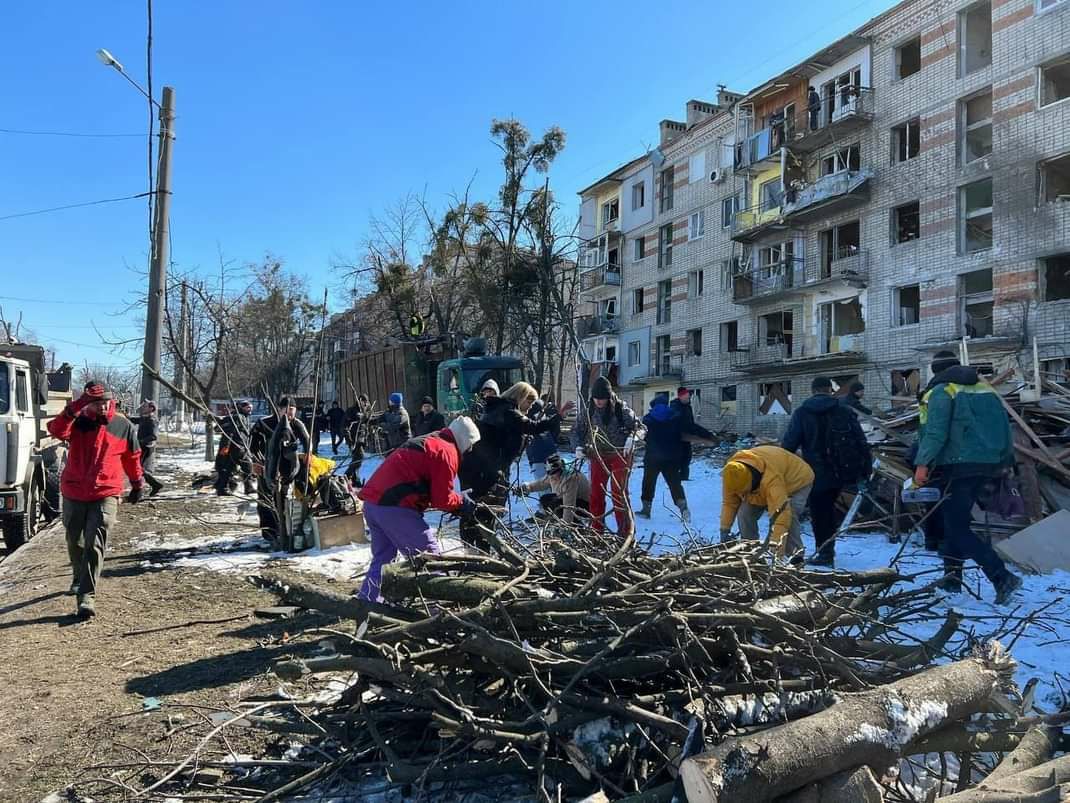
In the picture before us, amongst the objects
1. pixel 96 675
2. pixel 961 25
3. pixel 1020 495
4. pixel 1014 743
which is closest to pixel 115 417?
pixel 96 675

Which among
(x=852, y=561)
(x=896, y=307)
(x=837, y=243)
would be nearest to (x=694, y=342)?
(x=837, y=243)

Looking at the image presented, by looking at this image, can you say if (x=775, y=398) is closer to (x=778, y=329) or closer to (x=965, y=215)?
(x=778, y=329)

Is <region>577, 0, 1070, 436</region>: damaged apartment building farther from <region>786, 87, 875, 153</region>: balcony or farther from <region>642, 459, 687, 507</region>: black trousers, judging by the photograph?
<region>642, 459, 687, 507</region>: black trousers

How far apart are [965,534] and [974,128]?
19671 millimetres

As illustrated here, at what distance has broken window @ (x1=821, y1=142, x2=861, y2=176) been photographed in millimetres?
24344

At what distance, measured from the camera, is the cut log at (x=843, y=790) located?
89.4 inches

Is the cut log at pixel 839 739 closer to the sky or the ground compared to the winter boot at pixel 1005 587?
closer to the sky

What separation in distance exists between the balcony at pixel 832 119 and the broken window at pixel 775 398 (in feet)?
27.6

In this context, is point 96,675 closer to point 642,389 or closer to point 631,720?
point 631,720

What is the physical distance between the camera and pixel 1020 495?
7.37m

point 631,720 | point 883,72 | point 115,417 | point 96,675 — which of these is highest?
point 883,72

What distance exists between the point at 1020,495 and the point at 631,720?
256 inches

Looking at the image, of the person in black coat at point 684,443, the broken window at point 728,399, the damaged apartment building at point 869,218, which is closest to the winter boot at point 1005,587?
the person in black coat at point 684,443

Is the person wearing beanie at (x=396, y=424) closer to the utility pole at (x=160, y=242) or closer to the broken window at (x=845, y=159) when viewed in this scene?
the utility pole at (x=160, y=242)
